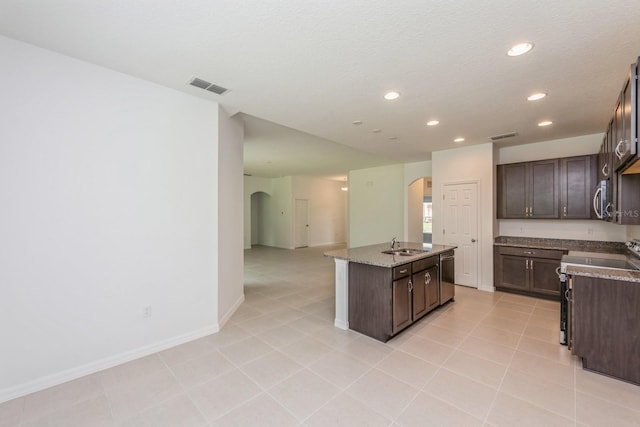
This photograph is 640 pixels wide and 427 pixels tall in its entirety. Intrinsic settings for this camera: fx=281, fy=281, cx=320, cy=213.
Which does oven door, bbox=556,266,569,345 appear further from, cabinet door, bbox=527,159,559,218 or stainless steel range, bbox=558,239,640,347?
cabinet door, bbox=527,159,559,218

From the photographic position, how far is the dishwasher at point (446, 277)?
13.1ft

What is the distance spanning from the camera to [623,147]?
2330 millimetres

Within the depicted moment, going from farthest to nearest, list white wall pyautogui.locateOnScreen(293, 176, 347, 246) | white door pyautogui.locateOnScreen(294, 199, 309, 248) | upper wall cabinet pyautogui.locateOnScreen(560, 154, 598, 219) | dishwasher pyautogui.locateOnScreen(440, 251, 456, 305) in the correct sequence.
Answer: white wall pyautogui.locateOnScreen(293, 176, 347, 246), white door pyautogui.locateOnScreen(294, 199, 309, 248), upper wall cabinet pyautogui.locateOnScreen(560, 154, 598, 219), dishwasher pyautogui.locateOnScreen(440, 251, 456, 305)

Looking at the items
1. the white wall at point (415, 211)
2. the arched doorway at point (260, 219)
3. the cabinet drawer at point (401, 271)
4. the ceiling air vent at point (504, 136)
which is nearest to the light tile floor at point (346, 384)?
the cabinet drawer at point (401, 271)

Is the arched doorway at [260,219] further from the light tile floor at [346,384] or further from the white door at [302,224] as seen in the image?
the light tile floor at [346,384]

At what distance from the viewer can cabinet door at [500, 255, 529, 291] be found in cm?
465

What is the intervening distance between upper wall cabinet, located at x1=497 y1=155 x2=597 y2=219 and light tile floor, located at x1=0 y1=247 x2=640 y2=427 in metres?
2.07

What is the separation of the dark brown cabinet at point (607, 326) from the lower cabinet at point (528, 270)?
2.25 meters

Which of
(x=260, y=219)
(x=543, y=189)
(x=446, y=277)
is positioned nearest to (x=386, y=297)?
A: (x=446, y=277)

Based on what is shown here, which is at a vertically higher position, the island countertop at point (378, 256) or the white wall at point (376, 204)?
the white wall at point (376, 204)

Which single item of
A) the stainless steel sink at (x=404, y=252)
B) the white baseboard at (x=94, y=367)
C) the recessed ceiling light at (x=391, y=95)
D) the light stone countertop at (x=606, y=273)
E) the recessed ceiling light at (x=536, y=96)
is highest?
the recessed ceiling light at (x=391, y=95)

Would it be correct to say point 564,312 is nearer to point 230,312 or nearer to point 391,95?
point 391,95

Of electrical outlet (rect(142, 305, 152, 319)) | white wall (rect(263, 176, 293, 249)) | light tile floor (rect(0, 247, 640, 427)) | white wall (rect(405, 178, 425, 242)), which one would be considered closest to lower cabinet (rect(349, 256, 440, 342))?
light tile floor (rect(0, 247, 640, 427))

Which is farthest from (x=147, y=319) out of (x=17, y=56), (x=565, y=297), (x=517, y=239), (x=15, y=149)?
(x=517, y=239)
